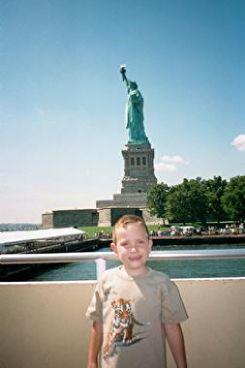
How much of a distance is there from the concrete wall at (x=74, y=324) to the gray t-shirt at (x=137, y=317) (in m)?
0.60

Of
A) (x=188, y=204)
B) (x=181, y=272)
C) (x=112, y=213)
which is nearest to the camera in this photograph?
(x=181, y=272)

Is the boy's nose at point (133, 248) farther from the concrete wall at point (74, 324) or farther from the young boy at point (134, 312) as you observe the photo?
the concrete wall at point (74, 324)

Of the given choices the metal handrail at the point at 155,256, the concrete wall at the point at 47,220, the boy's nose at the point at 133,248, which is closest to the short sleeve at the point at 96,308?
the boy's nose at the point at 133,248

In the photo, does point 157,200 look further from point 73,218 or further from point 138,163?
point 73,218

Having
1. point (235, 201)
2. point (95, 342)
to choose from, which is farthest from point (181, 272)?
point (235, 201)

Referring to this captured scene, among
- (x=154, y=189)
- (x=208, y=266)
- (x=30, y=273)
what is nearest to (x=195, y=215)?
(x=154, y=189)

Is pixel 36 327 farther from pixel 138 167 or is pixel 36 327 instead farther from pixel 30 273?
pixel 138 167

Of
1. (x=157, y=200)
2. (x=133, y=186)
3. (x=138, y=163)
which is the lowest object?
(x=157, y=200)

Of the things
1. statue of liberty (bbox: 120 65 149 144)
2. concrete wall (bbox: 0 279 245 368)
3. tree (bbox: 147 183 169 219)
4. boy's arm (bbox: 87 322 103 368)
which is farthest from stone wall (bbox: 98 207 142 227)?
boy's arm (bbox: 87 322 103 368)

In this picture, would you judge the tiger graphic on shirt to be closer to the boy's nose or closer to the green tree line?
the boy's nose

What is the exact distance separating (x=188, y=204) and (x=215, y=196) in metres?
4.08

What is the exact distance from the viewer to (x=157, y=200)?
5550 cm

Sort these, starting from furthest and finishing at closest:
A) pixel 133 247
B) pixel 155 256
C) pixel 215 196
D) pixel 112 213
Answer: pixel 112 213, pixel 215 196, pixel 155 256, pixel 133 247

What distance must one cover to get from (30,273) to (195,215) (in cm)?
3200
